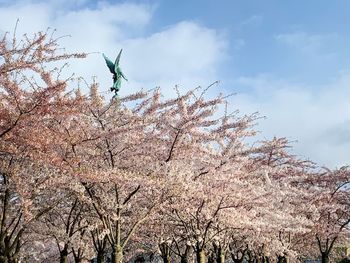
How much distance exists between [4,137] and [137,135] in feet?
16.3

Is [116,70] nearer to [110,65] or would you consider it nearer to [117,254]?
[110,65]

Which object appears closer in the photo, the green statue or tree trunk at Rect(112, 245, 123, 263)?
tree trunk at Rect(112, 245, 123, 263)

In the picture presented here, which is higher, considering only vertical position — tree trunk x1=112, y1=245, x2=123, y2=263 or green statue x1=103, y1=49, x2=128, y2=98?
green statue x1=103, y1=49, x2=128, y2=98

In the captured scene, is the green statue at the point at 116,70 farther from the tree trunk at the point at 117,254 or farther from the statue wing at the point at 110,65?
the tree trunk at the point at 117,254

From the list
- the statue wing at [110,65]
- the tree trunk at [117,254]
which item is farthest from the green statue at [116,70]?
the tree trunk at [117,254]

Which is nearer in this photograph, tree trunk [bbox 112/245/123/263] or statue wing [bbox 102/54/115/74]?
tree trunk [bbox 112/245/123/263]

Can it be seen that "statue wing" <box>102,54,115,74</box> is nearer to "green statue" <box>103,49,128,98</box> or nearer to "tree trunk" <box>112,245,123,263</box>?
"green statue" <box>103,49,128,98</box>

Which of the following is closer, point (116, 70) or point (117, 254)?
point (117, 254)

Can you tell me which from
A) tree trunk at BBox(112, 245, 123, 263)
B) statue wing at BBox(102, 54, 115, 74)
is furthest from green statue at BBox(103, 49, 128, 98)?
tree trunk at BBox(112, 245, 123, 263)

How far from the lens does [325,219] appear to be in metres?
25.5

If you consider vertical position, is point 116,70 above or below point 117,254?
above

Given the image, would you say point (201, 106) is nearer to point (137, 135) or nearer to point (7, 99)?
point (137, 135)

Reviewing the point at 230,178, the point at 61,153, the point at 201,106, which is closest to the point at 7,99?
the point at 61,153

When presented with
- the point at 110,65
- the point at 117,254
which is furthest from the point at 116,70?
the point at 117,254
